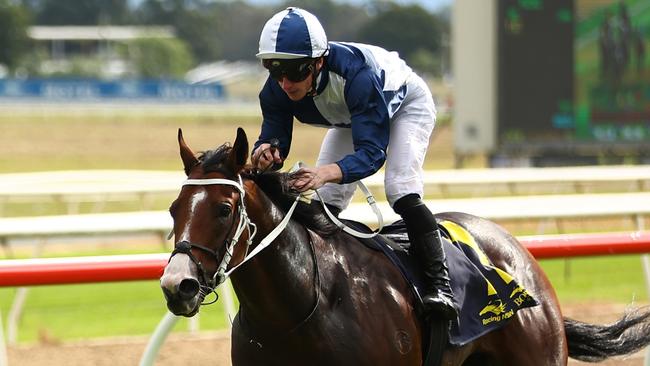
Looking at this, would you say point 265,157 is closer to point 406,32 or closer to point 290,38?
point 290,38

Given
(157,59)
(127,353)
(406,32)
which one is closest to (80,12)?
(157,59)

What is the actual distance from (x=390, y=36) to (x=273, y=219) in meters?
30.9

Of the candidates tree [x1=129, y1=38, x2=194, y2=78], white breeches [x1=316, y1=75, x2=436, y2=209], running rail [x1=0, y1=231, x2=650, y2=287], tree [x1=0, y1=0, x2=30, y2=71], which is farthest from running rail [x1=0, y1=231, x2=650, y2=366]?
tree [x1=129, y1=38, x2=194, y2=78]

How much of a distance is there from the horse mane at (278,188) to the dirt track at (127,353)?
88.6 inches

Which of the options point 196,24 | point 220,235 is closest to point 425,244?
point 220,235

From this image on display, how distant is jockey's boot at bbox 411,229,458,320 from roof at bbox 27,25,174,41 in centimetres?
5648

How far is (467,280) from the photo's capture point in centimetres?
384

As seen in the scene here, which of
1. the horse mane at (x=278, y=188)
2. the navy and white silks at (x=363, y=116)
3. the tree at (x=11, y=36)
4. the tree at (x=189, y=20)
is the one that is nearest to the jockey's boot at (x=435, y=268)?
the navy and white silks at (x=363, y=116)

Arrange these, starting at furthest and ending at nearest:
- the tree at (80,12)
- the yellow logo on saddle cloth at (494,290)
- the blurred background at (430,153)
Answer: the tree at (80,12) < the blurred background at (430,153) < the yellow logo on saddle cloth at (494,290)

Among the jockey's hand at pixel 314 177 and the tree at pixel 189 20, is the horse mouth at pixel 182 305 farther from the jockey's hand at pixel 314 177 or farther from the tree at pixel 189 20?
the tree at pixel 189 20

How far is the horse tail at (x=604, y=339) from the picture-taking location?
4.30m

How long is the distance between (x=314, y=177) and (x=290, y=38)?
396mm

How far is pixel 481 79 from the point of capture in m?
16.3

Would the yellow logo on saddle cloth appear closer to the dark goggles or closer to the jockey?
the jockey
